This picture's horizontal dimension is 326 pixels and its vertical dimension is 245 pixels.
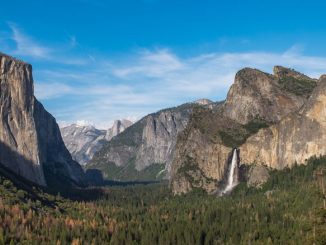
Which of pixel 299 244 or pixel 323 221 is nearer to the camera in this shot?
pixel 323 221

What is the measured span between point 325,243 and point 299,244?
10186cm

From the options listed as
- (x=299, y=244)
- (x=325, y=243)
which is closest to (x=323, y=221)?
(x=325, y=243)

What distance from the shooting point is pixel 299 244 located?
200 m

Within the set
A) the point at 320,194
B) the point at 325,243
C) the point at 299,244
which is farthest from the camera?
the point at 299,244

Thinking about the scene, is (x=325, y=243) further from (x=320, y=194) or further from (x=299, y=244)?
(x=299, y=244)

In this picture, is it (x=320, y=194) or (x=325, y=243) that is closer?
(x=325, y=243)

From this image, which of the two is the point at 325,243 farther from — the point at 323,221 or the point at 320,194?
the point at 320,194

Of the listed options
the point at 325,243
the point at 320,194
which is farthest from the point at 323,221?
the point at 320,194

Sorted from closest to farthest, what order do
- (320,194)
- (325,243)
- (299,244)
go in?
(325,243), (320,194), (299,244)

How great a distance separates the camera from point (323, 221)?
10531cm

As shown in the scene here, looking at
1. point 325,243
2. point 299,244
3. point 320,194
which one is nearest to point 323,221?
point 325,243

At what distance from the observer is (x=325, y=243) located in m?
102

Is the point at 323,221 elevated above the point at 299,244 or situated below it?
above

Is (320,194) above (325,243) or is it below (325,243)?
above
